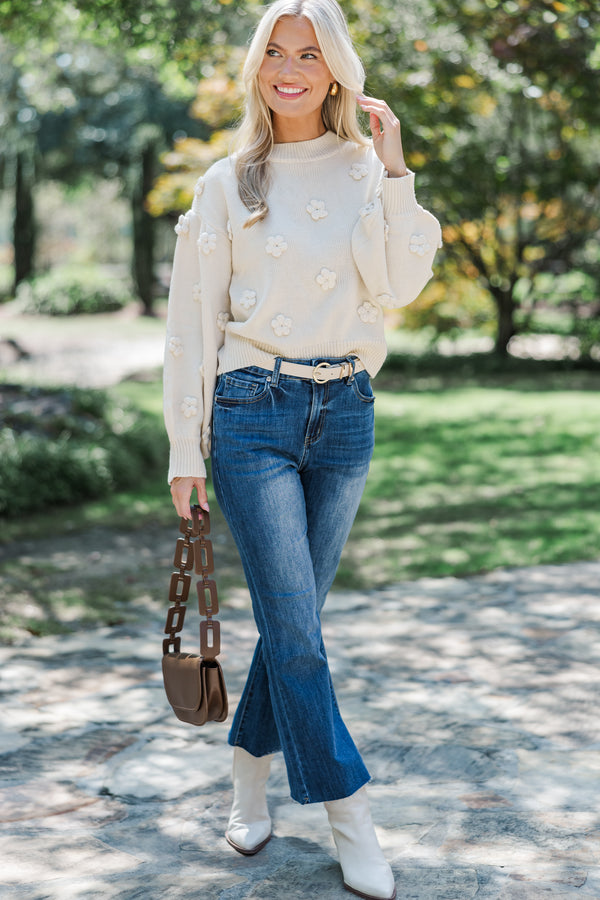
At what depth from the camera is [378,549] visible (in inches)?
231

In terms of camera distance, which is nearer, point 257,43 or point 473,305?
point 257,43

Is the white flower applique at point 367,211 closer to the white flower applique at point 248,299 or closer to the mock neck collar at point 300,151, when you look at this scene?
the mock neck collar at point 300,151

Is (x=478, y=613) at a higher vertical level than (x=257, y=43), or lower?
lower

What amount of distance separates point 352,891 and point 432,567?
10.6 ft

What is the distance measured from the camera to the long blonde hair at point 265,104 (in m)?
2.30

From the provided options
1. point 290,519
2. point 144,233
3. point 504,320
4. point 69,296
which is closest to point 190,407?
point 290,519

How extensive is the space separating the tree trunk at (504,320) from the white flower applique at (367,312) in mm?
12279

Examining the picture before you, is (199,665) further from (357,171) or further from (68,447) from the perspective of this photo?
(68,447)

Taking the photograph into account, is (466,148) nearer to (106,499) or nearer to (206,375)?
(106,499)

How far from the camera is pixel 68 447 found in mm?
7273

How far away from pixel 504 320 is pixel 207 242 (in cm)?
1265

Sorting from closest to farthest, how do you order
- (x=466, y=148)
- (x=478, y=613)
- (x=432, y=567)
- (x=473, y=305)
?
(x=478, y=613) < (x=432, y=567) < (x=466, y=148) < (x=473, y=305)

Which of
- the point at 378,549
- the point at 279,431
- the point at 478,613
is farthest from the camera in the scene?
the point at 378,549

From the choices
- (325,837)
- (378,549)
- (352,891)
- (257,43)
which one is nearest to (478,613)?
(378,549)
